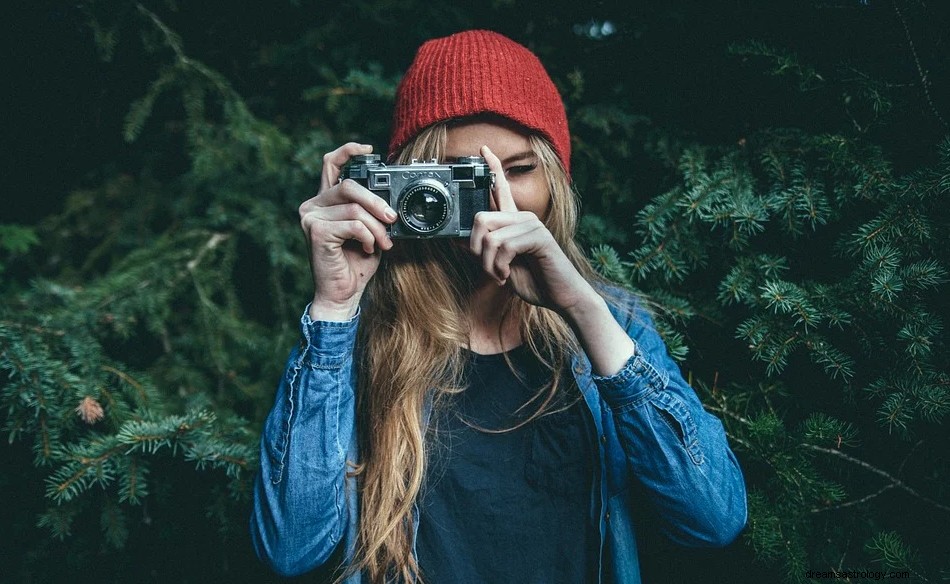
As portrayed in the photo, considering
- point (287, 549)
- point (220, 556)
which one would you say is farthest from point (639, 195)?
point (220, 556)

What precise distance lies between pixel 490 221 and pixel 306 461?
584 mm

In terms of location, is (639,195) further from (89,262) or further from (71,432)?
(89,262)

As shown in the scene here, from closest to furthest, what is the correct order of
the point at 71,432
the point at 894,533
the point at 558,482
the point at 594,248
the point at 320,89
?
the point at 894,533, the point at 558,482, the point at 71,432, the point at 594,248, the point at 320,89

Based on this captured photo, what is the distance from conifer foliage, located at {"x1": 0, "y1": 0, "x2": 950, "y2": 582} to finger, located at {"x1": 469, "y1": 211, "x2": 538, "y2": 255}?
33cm

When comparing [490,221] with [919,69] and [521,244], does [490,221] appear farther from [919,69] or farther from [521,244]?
[919,69]

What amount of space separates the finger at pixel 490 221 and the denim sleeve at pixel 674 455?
34 centimetres

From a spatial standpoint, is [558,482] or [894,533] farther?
[558,482]

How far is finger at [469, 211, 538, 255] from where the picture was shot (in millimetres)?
1088

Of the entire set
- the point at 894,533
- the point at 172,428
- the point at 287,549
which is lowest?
the point at 894,533

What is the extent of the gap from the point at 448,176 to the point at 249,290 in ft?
3.66

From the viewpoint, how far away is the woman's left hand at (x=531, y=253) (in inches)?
42.3

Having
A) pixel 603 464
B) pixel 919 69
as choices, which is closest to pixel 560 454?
pixel 603 464

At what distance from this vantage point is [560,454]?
1183 millimetres

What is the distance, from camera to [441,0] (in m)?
1.80
